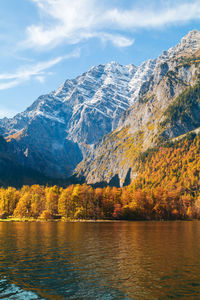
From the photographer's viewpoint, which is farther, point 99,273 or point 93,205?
point 93,205

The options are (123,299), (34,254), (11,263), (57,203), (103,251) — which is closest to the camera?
(123,299)

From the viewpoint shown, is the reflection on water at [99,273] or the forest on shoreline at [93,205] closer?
the reflection on water at [99,273]

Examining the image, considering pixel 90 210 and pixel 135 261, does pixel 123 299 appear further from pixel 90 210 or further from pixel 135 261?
pixel 90 210

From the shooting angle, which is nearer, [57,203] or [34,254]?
[34,254]

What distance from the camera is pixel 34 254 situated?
166ft

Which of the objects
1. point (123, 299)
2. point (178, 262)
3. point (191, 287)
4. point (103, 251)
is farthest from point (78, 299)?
point (103, 251)

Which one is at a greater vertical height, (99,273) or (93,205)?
(93,205)

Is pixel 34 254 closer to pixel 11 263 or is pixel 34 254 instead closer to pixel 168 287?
pixel 11 263

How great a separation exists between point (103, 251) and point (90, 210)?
4681 inches

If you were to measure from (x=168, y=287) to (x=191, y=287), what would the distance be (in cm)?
256

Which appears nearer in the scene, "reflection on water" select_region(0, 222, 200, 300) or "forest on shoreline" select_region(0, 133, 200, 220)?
"reflection on water" select_region(0, 222, 200, 300)

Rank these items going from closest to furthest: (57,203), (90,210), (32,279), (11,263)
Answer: (32,279), (11,263), (90,210), (57,203)

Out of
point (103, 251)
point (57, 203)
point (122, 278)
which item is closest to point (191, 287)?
point (122, 278)

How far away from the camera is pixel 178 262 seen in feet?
146
